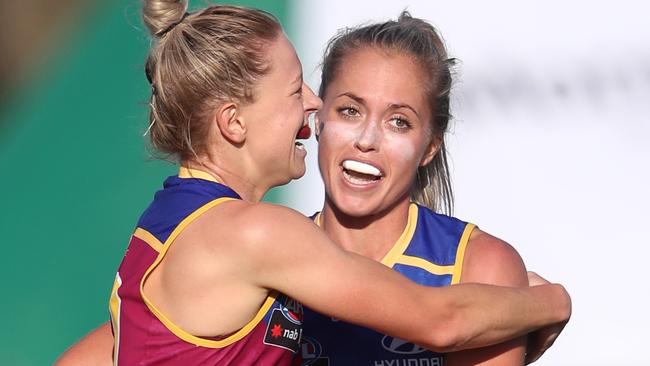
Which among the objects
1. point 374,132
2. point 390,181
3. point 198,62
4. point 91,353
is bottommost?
point 91,353

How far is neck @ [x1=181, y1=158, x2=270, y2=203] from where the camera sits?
199cm

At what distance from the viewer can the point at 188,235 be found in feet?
6.07

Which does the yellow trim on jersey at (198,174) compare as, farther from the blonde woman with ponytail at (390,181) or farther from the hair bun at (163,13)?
the blonde woman with ponytail at (390,181)

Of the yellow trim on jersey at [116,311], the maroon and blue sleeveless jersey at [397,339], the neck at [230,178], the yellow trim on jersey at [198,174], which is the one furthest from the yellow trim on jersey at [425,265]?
the yellow trim on jersey at [116,311]

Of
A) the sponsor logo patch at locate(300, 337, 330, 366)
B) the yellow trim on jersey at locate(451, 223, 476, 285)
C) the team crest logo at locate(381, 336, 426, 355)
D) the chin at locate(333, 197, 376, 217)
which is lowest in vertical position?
the sponsor logo patch at locate(300, 337, 330, 366)

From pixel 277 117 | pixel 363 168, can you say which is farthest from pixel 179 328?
pixel 363 168

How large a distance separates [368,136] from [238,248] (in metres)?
0.61

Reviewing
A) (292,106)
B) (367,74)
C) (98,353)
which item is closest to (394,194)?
(367,74)

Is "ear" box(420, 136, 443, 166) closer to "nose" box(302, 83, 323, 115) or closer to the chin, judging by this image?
the chin

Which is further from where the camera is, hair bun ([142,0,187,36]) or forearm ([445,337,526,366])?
forearm ([445,337,526,366])

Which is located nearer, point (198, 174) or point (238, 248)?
point (238, 248)

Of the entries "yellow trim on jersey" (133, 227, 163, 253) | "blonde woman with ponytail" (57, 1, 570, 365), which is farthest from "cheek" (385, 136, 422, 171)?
"yellow trim on jersey" (133, 227, 163, 253)

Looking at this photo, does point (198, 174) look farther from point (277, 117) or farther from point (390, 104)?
point (390, 104)

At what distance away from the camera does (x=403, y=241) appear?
2396mm
